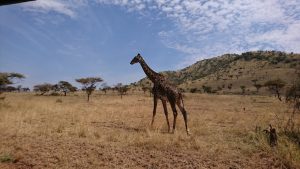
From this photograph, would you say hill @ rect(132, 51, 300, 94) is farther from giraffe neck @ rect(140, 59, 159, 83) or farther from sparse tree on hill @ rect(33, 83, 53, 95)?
giraffe neck @ rect(140, 59, 159, 83)

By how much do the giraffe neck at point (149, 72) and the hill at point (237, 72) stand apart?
57.8 metres

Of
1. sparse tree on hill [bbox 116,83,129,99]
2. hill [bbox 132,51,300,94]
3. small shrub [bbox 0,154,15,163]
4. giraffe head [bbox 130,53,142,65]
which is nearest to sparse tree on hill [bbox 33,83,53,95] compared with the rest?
sparse tree on hill [bbox 116,83,129,99]

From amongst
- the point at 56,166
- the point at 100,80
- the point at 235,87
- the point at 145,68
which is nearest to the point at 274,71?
the point at 235,87

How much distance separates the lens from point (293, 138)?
→ 1077cm

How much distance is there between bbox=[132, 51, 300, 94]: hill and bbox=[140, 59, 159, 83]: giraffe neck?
57826 mm

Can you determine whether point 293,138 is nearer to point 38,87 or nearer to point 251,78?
point 38,87

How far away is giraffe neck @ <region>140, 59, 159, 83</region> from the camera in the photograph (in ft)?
48.7

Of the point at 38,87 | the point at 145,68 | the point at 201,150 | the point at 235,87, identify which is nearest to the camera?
the point at 201,150

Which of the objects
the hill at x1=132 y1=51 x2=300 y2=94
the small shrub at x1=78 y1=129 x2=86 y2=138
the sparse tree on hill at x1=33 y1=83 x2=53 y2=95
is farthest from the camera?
the hill at x1=132 y1=51 x2=300 y2=94

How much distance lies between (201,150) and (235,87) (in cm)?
7960

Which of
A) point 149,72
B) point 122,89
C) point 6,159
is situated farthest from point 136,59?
point 122,89

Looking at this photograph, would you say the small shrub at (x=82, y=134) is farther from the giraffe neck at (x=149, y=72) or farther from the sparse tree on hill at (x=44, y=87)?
the sparse tree on hill at (x=44, y=87)

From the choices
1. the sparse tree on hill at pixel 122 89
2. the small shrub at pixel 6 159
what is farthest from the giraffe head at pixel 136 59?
the sparse tree on hill at pixel 122 89

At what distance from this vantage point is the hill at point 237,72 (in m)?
85.2
